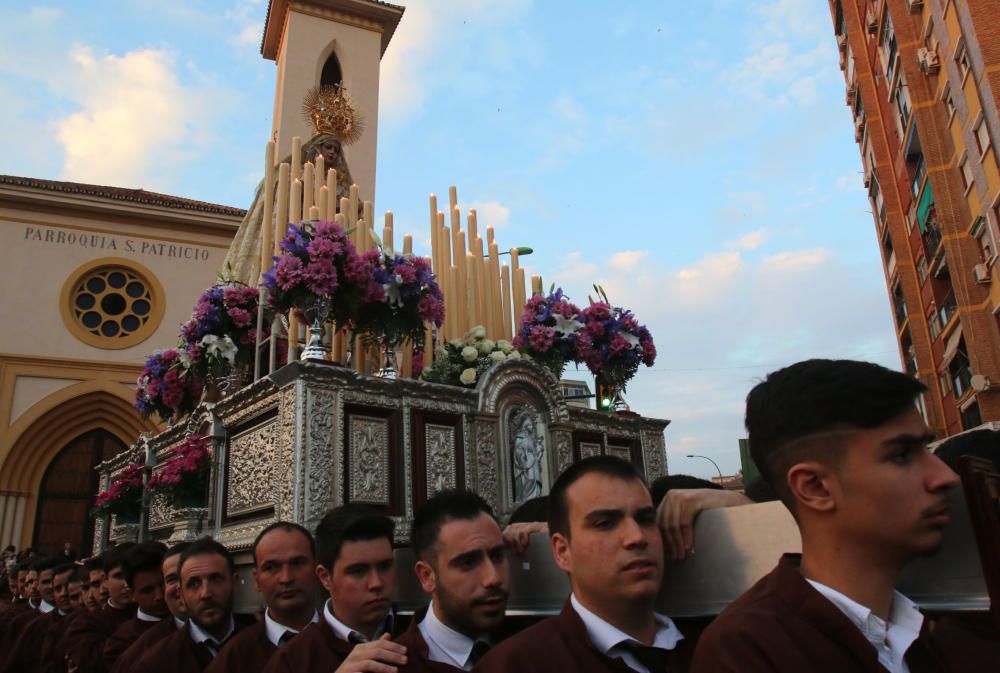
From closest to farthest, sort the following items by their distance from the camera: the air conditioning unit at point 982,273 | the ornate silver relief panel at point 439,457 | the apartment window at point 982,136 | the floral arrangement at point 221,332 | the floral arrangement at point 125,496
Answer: the ornate silver relief panel at point 439,457 → the floral arrangement at point 221,332 → the floral arrangement at point 125,496 → the apartment window at point 982,136 → the air conditioning unit at point 982,273

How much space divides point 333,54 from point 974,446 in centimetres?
1615

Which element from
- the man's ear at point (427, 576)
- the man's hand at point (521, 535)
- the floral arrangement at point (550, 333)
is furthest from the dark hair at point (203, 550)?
the floral arrangement at point (550, 333)

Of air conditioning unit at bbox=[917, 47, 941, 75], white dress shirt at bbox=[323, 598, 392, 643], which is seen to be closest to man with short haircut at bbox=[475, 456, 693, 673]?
white dress shirt at bbox=[323, 598, 392, 643]

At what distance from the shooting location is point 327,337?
19.5ft

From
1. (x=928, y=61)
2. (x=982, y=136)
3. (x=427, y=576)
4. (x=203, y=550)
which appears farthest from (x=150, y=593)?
(x=928, y=61)

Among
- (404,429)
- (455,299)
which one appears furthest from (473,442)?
(455,299)

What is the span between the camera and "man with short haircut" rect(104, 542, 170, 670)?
4.49 m

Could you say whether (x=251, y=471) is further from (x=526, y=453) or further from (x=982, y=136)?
(x=982, y=136)

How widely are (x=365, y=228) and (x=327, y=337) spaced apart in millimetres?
1089

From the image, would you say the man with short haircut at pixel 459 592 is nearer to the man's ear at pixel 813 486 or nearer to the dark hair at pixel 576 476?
the dark hair at pixel 576 476

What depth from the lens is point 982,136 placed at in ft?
53.6

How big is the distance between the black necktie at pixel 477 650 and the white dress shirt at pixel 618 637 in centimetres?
61

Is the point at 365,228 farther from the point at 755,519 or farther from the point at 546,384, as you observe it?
the point at 755,519

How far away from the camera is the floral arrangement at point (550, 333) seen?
629 centimetres
